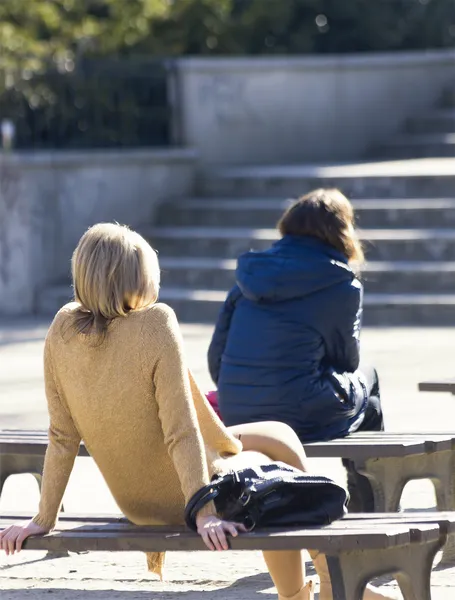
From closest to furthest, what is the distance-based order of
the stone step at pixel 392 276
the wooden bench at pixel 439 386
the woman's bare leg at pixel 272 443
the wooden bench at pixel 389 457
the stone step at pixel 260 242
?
the woman's bare leg at pixel 272 443 → the wooden bench at pixel 389 457 → the wooden bench at pixel 439 386 → the stone step at pixel 392 276 → the stone step at pixel 260 242

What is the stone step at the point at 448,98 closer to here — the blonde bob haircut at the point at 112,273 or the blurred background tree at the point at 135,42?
the blurred background tree at the point at 135,42

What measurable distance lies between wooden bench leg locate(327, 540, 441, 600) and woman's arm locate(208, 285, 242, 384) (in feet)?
5.10

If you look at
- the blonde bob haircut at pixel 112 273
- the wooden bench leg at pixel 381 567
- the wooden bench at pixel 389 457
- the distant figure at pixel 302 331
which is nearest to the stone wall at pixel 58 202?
Result: the wooden bench at pixel 389 457

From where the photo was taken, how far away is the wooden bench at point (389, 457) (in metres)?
4.77

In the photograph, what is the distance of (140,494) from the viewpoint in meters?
3.93

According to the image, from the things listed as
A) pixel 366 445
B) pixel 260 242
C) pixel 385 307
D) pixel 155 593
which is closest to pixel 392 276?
pixel 385 307

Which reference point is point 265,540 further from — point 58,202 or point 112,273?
point 58,202

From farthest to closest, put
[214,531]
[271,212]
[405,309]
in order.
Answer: [271,212] → [405,309] → [214,531]

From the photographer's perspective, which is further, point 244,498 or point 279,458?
point 279,458

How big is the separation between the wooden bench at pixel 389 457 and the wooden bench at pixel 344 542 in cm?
79

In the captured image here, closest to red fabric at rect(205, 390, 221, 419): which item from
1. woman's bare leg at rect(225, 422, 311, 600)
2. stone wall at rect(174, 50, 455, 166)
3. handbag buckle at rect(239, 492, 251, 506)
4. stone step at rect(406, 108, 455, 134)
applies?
woman's bare leg at rect(225, 422, 311, 600)

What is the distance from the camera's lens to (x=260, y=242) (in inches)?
474

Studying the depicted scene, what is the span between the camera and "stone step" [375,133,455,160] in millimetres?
13617

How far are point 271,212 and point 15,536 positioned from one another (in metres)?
8.76
